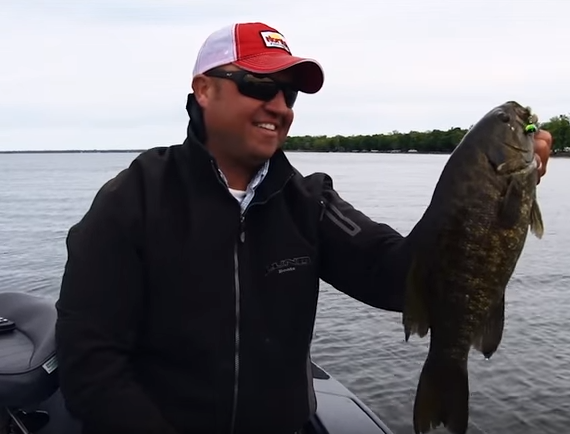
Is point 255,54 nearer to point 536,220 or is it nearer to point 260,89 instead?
point 260,89

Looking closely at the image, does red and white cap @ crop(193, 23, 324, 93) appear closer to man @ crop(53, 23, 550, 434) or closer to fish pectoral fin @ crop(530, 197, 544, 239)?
man @ crop(53, 23, 550, 434)

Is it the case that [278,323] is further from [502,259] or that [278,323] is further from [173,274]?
[502,259]

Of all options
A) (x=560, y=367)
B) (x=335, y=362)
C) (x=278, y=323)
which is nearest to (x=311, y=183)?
(x=278, y=323)

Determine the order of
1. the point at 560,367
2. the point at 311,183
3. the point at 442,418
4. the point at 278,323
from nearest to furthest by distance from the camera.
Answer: the point at 442,418 < the point at 278,323 < the point at 311,183 < the point at 560,367

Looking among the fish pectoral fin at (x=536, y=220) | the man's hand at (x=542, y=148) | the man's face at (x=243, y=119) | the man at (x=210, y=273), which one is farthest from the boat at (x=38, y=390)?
the man's hand at (x=542, y=148)

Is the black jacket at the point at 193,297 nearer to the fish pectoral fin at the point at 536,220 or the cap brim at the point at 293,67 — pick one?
the cap brim at the point at 293,67

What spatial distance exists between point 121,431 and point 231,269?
758mm

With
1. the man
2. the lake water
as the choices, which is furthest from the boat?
the lake water

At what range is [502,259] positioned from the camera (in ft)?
7.63

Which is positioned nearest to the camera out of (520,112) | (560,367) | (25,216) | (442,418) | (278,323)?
(520,112)

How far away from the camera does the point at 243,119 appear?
9.02 ft

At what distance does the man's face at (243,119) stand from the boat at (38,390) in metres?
1.35

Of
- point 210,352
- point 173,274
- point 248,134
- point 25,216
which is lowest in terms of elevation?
point 25,216

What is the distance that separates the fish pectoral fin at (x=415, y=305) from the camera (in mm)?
2490
